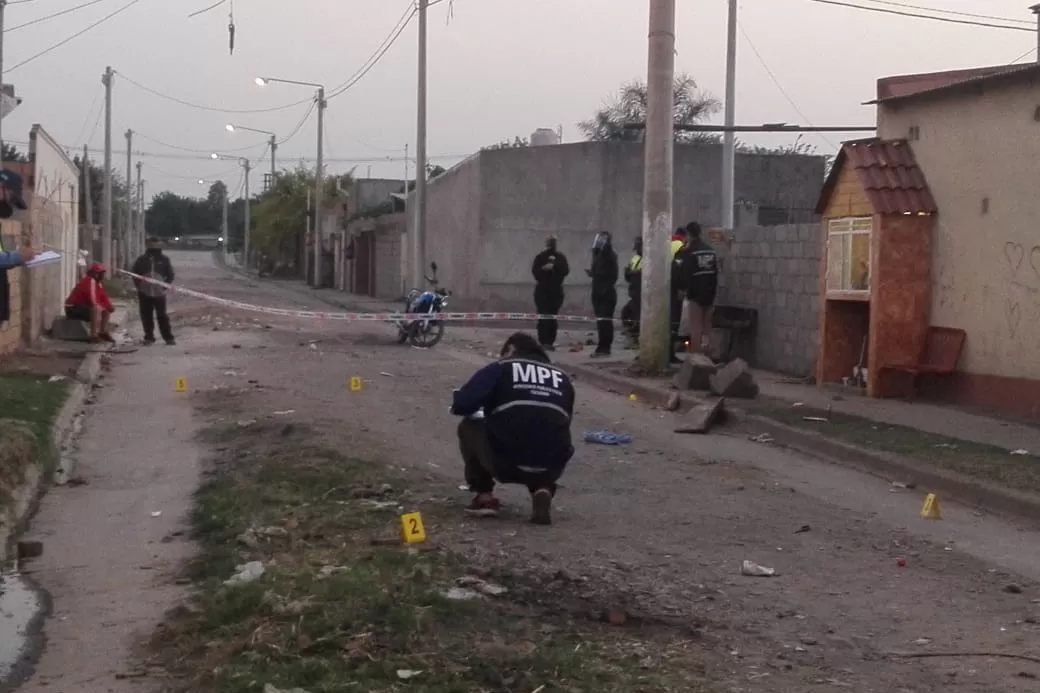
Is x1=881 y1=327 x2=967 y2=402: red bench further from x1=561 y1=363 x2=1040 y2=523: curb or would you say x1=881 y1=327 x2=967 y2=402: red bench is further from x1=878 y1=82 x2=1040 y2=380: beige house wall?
x1=561 y1=363 x2=1040 y2=523: curb

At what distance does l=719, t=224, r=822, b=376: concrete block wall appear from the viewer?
59.9 ft

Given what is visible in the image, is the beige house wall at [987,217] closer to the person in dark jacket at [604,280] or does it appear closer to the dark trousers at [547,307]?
the person in dark jacket at [604,280]

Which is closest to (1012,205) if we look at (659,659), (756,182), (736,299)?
(736,299)

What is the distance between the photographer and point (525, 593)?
22.6 ft

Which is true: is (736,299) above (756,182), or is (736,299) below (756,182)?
below

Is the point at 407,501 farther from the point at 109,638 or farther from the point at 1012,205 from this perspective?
the point at 1012,205

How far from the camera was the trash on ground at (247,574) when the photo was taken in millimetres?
7148

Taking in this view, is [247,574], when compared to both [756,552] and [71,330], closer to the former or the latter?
[756,552]

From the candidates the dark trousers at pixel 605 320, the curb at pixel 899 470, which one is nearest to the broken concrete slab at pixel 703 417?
the curb at pixel 899 470

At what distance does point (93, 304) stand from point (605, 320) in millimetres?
8516

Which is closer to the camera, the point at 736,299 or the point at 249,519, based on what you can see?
the point at 249,519

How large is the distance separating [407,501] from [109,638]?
119 inches

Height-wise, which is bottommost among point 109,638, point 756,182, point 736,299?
point 109,638

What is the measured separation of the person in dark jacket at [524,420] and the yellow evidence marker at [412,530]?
2.82 feet
